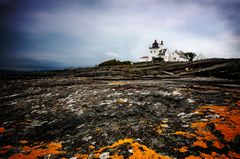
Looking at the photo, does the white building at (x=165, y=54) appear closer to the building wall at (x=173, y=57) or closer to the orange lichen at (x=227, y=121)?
the building wall at (x=173, y=57)

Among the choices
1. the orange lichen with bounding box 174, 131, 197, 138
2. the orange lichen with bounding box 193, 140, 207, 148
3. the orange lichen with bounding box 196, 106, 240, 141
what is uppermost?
the orange lichen with bounding box 196, 106, 240, 141

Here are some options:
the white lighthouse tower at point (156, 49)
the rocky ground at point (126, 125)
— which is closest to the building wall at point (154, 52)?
the white lighthouse tower at point (156, 49)

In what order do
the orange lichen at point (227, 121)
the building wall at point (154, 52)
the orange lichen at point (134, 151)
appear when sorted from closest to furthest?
the orange lichen at point (134, 151) → the orange lichen at point (227, 121) → the building wall at point (154, 52)

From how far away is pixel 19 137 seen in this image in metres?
5.11

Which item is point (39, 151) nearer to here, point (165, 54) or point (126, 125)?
point (126, 125)

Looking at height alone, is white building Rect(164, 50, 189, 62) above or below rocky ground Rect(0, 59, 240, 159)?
above

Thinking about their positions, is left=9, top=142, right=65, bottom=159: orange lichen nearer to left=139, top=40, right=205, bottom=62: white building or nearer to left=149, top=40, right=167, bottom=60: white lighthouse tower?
left=139, top=40, right=205, bottom=62: white building

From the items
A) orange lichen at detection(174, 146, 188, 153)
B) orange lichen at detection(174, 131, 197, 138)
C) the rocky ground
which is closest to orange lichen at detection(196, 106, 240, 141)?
the rocky ground

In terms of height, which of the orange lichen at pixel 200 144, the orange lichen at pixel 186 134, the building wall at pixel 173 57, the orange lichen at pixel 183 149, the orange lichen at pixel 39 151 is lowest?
the orange lichen at pixel 39 151

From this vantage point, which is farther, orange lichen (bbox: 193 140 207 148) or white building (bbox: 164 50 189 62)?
white building (bbox: 164 50 189 62)

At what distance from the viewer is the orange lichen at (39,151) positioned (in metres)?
4.07

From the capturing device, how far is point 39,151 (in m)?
4.21

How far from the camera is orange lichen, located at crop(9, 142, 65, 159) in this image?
4.07 metres

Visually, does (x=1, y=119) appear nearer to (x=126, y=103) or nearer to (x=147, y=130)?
(x=126, y=103)
